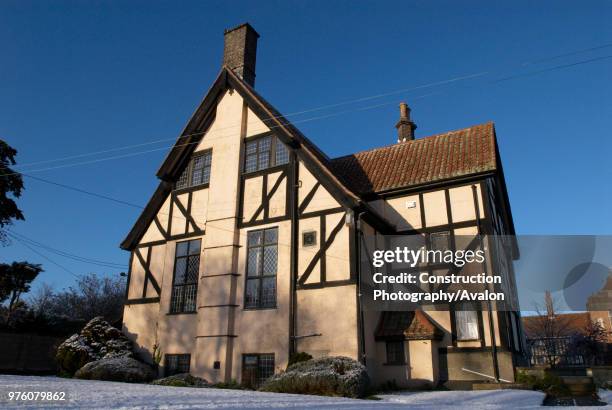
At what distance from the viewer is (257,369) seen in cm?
1575

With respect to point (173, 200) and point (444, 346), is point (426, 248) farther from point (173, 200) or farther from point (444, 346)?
point (173, 200)

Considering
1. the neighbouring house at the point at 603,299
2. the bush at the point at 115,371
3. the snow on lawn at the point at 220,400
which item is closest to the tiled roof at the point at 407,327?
the snow on lawn at the point at 220,400

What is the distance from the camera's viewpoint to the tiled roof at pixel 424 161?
679 inches

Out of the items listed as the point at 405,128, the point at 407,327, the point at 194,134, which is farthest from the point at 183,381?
the point at 405,128

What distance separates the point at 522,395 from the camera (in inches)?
462

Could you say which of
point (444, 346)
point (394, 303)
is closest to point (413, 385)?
point (444, 346)

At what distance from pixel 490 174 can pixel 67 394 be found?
1416 centimetres

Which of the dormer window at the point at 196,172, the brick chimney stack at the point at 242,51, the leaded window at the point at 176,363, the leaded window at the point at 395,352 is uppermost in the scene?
the brick chimney stack at the point at 242,51

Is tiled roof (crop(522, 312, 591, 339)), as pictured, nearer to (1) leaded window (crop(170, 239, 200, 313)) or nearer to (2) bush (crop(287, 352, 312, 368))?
(2) bush (crop(287, 352, 312, 368))

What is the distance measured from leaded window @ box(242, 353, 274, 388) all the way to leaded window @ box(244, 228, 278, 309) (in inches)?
66.1

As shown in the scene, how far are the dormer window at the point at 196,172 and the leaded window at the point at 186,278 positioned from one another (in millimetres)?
2700

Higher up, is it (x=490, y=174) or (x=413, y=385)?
(x=490, y=174)

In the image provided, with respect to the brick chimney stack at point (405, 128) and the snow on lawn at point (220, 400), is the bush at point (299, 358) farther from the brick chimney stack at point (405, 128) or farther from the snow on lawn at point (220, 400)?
the brick chimney stack at point (405, 128)

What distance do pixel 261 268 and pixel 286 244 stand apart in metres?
1.32
